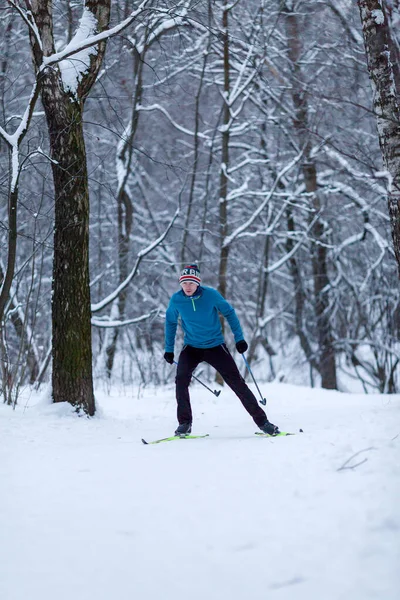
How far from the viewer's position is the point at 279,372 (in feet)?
59.6

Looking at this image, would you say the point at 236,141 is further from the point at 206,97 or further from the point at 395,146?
the point at 395,146

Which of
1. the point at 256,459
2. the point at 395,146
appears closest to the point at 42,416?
the point at 256,459

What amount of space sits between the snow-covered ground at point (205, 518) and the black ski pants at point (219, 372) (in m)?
0.58

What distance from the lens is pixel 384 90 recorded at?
654 centimetres

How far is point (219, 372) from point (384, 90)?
347cm

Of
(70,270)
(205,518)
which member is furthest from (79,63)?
(205,518)

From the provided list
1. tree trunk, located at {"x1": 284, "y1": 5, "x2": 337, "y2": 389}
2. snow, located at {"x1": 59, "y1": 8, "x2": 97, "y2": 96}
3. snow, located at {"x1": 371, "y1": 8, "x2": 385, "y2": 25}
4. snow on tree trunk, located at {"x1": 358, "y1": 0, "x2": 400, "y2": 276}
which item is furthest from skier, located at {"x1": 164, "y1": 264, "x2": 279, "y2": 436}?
tree trunk, located at {"x1": 284, "y1": 5, "x2": 337, "y2": 389}

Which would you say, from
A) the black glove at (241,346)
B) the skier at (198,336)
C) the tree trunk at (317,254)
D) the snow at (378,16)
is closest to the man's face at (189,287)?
the skier at (198,336)

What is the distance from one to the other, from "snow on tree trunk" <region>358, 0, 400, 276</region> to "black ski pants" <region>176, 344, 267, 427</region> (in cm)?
216

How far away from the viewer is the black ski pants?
6172 mm

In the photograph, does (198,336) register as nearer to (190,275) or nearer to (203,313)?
(203,313)

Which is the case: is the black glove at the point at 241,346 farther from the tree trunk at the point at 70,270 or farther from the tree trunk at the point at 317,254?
the tree trunk at the point at 317,254

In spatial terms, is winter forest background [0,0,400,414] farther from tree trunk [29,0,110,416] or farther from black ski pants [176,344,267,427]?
black ski pants [176,344,267,427]

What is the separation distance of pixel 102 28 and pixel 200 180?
11513 millimetres
